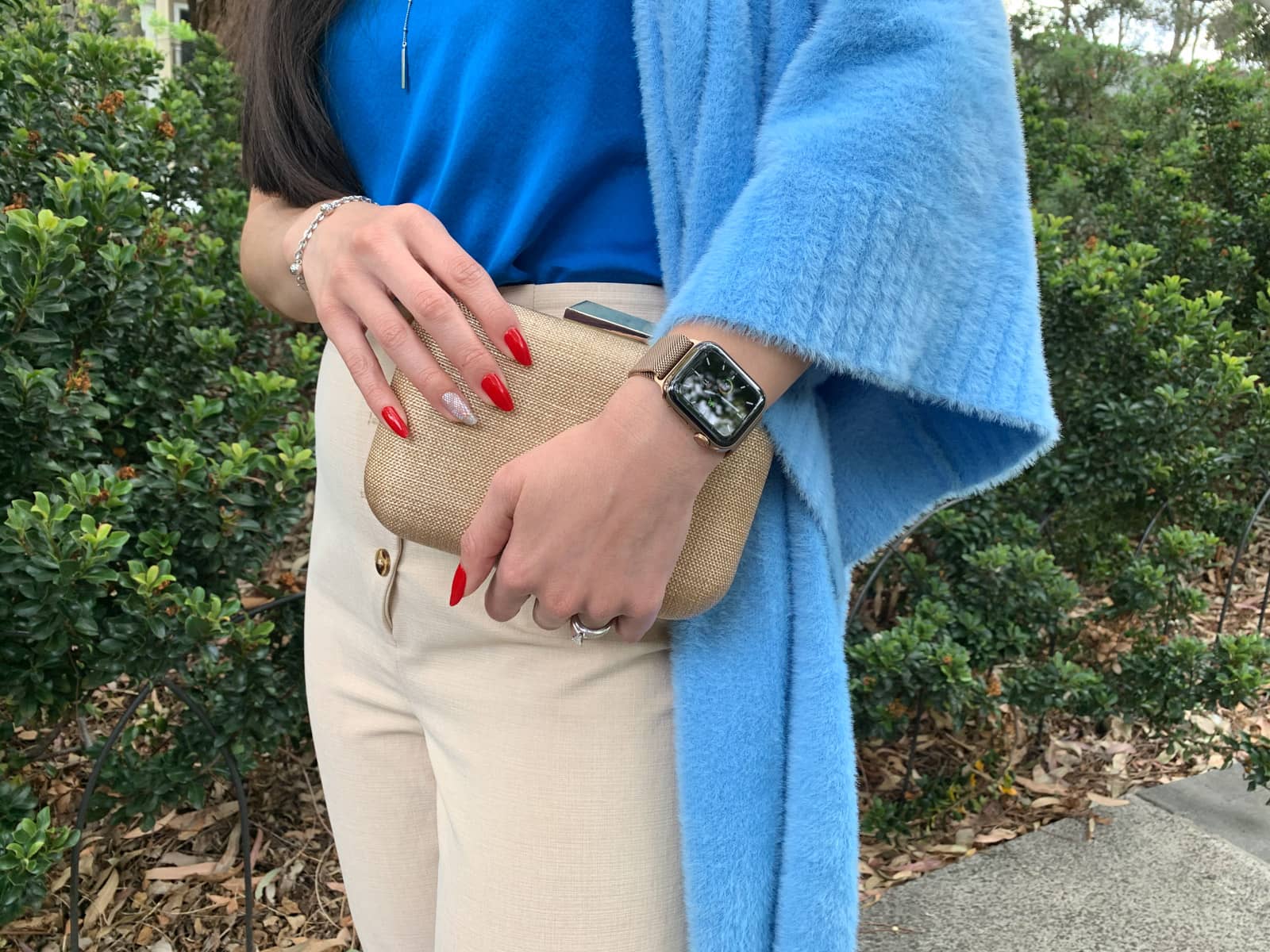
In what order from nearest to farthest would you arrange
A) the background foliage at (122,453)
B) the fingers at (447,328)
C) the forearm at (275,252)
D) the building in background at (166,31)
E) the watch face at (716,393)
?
the watch face at (716,393)
the fingers at (447,328)
the forearm at (275,252)
the background foliage at (122,453)
the building in background at (166,31)

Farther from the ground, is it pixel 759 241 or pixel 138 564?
pixel 759 241

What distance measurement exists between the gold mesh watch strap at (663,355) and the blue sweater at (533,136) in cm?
24

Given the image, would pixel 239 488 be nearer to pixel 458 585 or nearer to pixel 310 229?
pixel 310 229

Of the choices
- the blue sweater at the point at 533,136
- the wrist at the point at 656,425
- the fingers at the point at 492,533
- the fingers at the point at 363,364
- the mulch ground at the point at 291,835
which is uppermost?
the blue sweater at the point at 533,136

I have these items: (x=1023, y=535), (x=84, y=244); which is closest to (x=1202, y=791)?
(x=1023, y=535)

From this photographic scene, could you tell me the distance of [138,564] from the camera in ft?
5.61

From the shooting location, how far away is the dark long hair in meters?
1.24

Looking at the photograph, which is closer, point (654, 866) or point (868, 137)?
point (868, 137)

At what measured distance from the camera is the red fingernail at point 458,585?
0.94m

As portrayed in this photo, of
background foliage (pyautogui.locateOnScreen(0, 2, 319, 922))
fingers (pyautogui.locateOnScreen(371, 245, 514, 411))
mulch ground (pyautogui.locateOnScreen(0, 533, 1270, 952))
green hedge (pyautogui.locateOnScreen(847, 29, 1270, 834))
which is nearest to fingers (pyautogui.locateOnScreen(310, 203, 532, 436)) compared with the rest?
fingers (pyautogui.locateOnScreen(371, 245, 514, 411))

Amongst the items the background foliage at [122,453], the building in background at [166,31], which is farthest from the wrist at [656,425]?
the building in background at [166,31]

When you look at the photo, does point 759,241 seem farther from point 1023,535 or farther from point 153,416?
point 1023,535

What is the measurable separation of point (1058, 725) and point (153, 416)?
2854mm

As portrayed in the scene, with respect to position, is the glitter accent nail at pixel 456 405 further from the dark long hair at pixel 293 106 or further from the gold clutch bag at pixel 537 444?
the dark long hair at pixel 293 106
